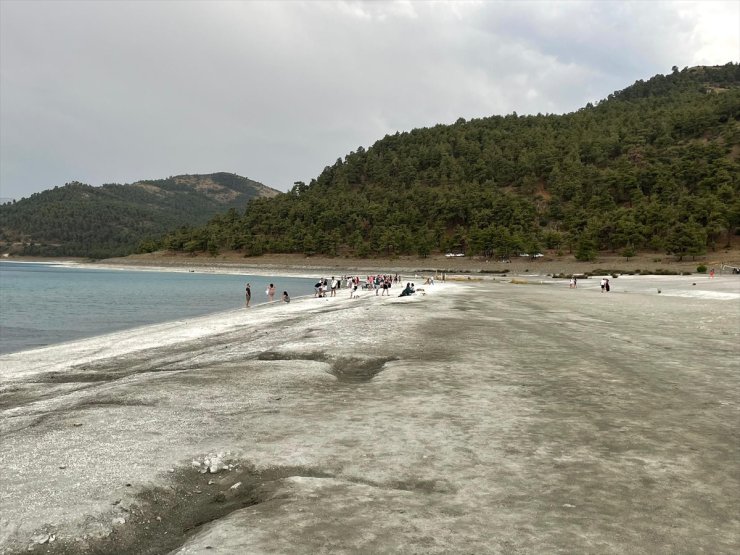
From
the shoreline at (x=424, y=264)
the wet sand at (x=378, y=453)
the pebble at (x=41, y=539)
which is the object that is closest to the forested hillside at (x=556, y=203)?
the shoreline at (x=424, y=264)

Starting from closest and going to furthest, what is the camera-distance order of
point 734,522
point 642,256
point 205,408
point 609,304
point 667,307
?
point 734,522 < point 205,408 < point 667,307 < point 609,304 < point 642,256

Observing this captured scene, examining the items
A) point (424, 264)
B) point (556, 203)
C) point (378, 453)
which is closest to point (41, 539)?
point (378, 453)

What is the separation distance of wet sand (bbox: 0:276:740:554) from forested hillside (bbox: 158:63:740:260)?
319ft

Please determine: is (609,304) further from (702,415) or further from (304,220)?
(304,220)

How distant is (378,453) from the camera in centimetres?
687

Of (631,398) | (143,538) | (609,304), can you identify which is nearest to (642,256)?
(609,304)

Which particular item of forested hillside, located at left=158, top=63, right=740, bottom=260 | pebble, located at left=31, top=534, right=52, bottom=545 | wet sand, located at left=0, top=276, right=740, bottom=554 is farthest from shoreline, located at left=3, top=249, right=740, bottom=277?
pebble, located at left=31, top=534, right=52, bottom=545

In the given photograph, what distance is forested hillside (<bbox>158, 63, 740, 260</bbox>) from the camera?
108625 millimetres

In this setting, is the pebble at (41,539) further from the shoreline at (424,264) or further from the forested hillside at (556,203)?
the forested hillside at (556,203)

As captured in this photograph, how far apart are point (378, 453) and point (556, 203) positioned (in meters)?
151

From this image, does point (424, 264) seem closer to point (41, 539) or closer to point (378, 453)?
point (378, 453)

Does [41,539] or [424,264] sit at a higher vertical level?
[424,264]

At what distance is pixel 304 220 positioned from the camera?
181 m

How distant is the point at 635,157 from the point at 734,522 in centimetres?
17347
